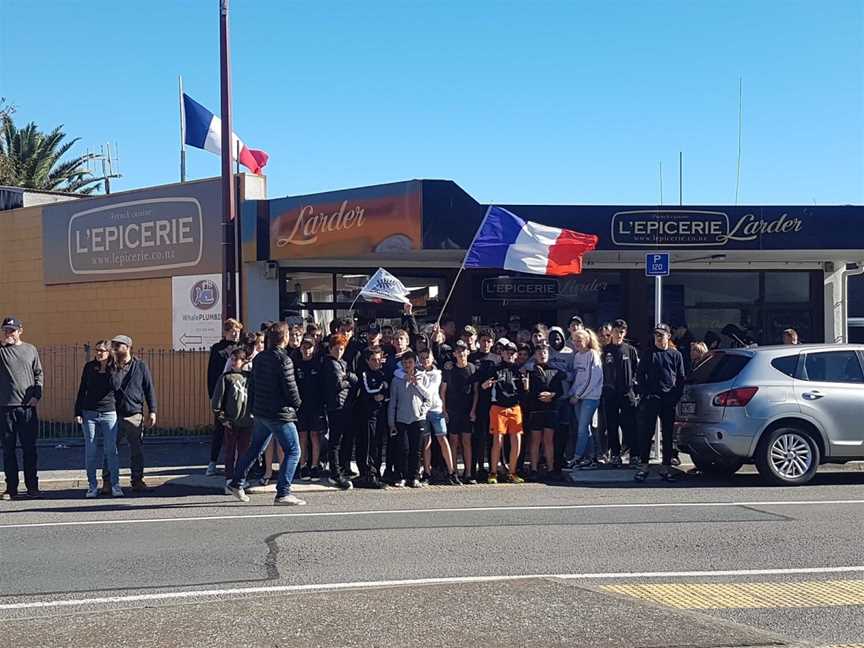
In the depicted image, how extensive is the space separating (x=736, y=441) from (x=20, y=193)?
55.1ft

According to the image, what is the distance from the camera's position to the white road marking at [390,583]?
6.38m

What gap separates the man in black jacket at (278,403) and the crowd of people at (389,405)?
0.01m

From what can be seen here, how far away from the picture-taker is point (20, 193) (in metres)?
21.8

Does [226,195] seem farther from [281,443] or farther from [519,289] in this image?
[519,289]

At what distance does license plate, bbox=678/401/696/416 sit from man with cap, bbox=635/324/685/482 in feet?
0.91

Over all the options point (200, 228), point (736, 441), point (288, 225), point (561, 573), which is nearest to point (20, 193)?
point (200, 228)

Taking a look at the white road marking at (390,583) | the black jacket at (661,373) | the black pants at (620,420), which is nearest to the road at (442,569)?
the white road marking at (390,583)

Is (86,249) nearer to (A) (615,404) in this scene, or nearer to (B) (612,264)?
(B) (612,264)

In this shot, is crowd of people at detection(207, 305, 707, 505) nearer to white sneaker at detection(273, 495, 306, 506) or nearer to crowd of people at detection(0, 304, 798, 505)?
crowd of people at detection(0, 304, 798, 505)

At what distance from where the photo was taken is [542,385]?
1222cm

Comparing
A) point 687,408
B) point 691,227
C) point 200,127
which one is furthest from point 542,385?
point 200,127

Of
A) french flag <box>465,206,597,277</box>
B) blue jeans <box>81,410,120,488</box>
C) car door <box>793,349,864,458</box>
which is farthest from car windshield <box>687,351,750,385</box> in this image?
blue jeans <box>81,410,120,488</box>

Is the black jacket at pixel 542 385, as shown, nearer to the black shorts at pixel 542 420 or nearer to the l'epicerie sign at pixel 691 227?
the black shorts at pixel 542 420

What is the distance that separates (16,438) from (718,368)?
26.6 feet
